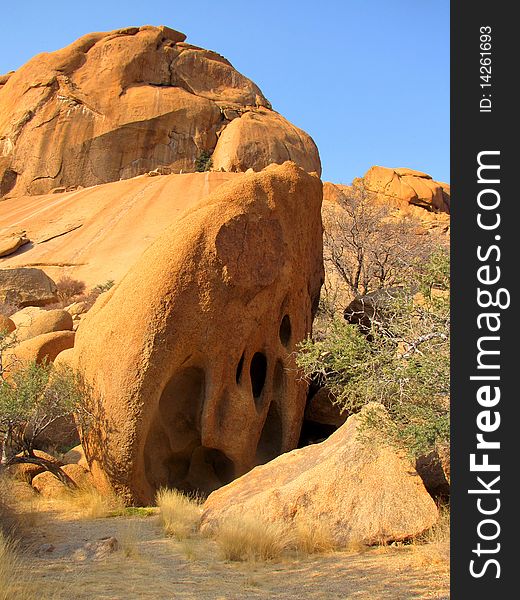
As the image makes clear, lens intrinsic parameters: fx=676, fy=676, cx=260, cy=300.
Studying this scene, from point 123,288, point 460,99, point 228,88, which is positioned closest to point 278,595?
point 460,99

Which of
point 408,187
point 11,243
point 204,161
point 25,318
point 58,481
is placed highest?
point 204,161

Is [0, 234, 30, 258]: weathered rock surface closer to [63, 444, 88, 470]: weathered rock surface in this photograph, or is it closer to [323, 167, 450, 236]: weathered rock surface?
[323, 167, 450, 236]: weathered rock surface

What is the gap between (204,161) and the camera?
4078 centimetres

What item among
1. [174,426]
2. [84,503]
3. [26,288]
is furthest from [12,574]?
[26,288]

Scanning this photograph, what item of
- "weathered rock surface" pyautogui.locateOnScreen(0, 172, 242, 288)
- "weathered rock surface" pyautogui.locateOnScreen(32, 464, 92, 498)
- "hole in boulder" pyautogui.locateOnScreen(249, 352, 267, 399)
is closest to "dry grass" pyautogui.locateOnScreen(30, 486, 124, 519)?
"weathered rock surface" pyautogui.locateOnScreen(32, 464, 92, 498)

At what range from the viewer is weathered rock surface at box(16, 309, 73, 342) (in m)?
14.0

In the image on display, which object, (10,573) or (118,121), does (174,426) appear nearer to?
(10,573)

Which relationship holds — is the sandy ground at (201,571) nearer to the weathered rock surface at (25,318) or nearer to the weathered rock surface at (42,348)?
the weathered rock surface at (42,348)

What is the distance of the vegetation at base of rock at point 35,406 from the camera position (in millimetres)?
8055

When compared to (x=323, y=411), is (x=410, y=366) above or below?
above

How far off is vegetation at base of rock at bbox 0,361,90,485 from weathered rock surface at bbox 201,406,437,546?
216 cm

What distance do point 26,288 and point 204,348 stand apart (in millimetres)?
15812

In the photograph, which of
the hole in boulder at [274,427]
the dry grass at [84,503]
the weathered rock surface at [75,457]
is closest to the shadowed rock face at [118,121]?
the hole in boulder at [274,427]

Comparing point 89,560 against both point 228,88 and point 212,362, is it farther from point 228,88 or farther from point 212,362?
point 228,88
